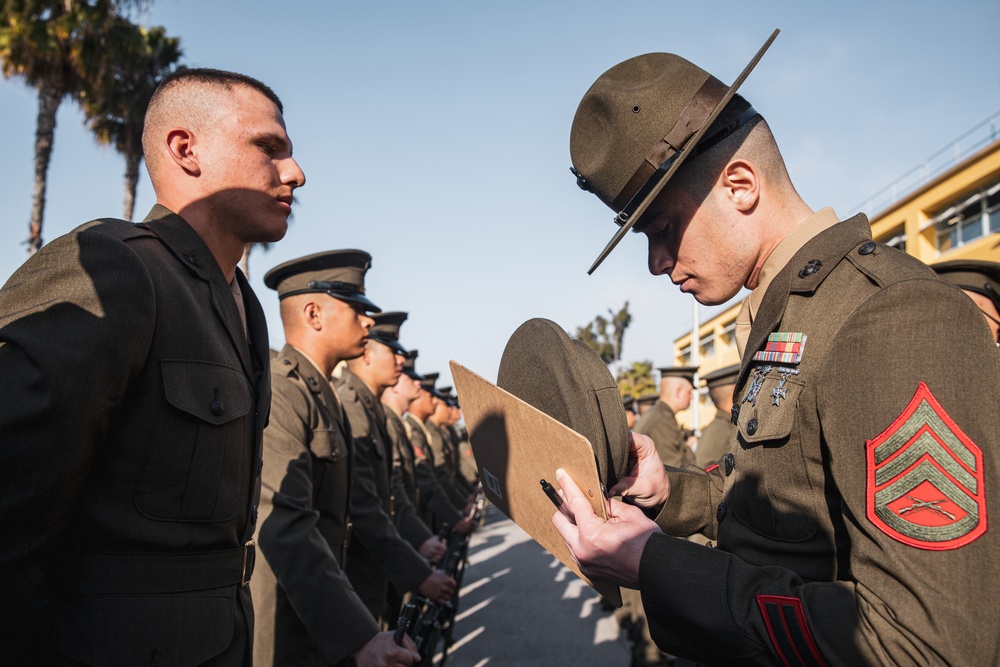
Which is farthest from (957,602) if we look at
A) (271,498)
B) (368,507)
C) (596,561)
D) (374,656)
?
(368,507)

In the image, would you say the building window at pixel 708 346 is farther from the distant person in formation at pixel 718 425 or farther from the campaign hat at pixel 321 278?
the campaign hat at pixel 321 278

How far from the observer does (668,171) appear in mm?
1885

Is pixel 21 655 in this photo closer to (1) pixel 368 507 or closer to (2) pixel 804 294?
(2) pixel 804 294

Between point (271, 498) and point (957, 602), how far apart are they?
286 cm

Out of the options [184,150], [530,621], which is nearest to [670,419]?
[530,621]

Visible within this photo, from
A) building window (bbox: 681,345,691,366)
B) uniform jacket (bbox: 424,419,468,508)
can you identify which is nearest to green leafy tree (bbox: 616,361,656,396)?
building window (bbox: 681,345,691,366)

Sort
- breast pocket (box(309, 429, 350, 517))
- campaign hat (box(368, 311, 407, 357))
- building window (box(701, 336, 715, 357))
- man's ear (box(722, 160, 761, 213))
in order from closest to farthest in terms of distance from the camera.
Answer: man's ear (box(722, 160, 761, 213)) → breast pocket (box(309, 429, 350, 517)) → campaign hat (box(368, 311, 407, 357)) → building window (box(701, 336, 715, 357))

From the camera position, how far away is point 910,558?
1251 millimetres

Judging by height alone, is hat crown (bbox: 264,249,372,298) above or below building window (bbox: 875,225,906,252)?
below

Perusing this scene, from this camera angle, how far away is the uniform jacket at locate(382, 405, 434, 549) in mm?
6902

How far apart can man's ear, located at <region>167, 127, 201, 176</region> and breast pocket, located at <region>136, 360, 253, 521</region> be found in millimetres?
752

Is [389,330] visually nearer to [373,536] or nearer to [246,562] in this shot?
[373,536]

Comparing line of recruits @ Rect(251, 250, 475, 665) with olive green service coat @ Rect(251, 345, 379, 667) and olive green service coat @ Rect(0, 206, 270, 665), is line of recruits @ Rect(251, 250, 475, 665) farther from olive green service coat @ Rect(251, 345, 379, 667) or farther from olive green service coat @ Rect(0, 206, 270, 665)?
olive green service coat @ Rect(0, 206, 270, 665)

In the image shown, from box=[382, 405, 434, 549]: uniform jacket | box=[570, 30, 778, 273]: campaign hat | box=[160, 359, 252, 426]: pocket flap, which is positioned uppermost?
box=[570, 30, 778, 273]: campaign hat
